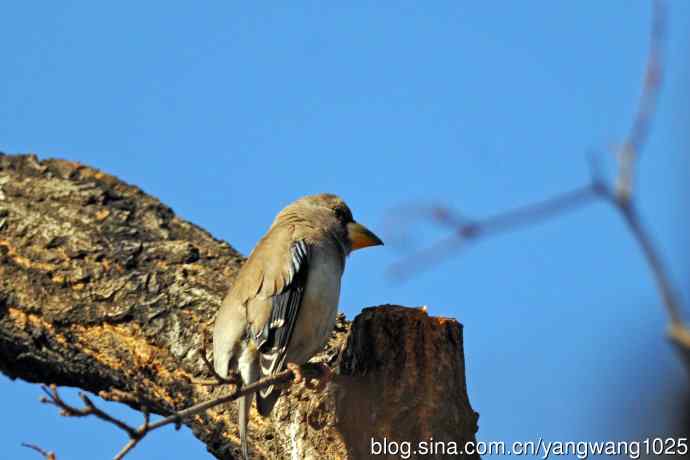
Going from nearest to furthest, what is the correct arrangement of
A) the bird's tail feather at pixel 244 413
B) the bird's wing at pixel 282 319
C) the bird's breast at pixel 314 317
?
the bird's tail feather at pixel 244 413 → the bird's wing at pixel 282 319 → the bird's breast at pixel 314 317

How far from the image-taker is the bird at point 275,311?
5457mm

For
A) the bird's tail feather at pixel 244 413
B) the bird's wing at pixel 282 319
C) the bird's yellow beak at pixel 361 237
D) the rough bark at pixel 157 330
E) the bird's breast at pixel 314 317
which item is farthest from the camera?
the bird's yellow beak at pixel 361 237

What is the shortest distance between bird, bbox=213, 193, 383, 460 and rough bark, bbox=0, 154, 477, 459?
0.18 metres

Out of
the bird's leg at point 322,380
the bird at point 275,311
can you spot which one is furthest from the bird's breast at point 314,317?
the bird's leg at point 322,380

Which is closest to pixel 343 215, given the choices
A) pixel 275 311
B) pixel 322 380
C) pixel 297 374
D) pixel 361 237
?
pixel 361 237

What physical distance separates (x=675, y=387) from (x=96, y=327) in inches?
193

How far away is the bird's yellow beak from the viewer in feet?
22.3

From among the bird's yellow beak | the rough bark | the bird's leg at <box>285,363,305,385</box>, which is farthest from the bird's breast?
the bird's yellow beak

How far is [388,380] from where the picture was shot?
4.82 m

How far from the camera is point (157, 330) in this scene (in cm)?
584

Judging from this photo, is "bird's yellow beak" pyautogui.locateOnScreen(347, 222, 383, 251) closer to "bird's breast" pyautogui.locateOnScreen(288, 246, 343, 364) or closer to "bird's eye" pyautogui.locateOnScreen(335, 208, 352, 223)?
"bird's eye" pyautogui.locateOnScreen(335, 208, 352, 223)

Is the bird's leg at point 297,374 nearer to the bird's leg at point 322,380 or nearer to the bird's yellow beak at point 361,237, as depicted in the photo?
the bird's leg at point 322,380

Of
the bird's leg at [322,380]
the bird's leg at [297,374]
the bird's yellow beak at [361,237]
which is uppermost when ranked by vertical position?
the bird's yellow beak at [361,237]

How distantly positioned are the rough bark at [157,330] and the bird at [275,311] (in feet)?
0.59
